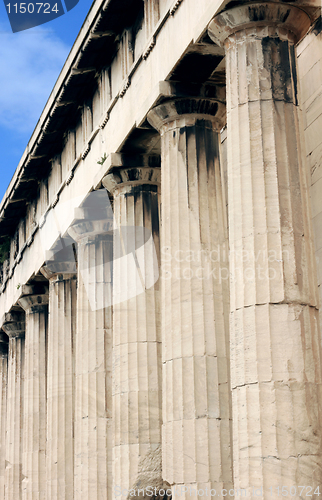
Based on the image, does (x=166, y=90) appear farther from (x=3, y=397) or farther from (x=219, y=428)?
(x=3, y=397)

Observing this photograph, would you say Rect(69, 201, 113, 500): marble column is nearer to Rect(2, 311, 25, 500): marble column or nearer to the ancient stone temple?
the ancient stone temple

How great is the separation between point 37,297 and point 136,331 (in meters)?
20.4

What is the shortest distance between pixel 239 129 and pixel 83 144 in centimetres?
1745

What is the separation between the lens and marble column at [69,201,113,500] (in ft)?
107

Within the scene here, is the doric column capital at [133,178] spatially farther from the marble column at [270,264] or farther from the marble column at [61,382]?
the marble column at [61,382]

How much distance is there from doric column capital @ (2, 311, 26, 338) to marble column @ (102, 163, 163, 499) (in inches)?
984

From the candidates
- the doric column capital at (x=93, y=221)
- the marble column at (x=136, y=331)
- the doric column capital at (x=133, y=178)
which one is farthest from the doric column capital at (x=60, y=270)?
the doric column capital at (x=133, y=178)

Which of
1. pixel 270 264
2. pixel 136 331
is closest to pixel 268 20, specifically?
pixel 270 264

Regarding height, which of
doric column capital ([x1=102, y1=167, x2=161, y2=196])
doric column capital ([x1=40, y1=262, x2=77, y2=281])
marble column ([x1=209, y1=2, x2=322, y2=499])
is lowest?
marble column ([x1=209, y1=2, x2=322, y2=499])

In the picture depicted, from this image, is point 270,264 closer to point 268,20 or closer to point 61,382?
point 268,20

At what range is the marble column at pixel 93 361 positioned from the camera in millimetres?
32562

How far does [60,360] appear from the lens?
4122 centimetres

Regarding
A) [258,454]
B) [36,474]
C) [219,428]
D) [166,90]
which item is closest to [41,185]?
[36,474]

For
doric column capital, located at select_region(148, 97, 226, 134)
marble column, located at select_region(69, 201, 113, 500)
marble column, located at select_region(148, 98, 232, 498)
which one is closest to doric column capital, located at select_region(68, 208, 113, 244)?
marble column, located at select_region(69, 201, 113, 500)
